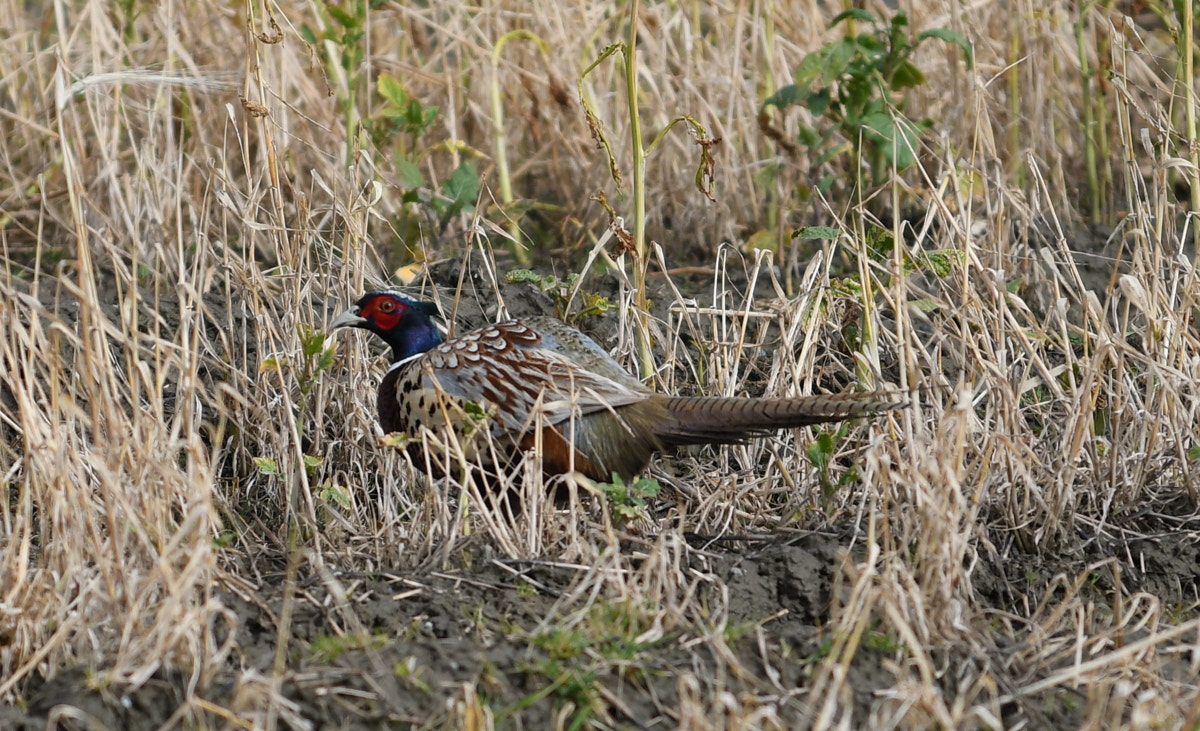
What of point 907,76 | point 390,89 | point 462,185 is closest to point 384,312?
point 462,185

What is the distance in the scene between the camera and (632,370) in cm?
378

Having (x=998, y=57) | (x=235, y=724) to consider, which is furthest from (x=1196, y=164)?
(x=235, y=724)

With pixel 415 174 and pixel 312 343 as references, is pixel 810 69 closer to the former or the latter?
pixel 415 174

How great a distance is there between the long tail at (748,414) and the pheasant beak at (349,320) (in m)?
0.76

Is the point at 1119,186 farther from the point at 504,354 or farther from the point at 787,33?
the point at 504,354

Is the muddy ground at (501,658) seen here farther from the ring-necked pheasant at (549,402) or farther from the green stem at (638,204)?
the green stem at (638,204)

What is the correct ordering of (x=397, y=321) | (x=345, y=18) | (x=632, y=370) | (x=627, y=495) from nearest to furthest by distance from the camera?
(x=627, y=495)
(x=397, y=321)
(x=632, y=370)
(x=345, y=18)

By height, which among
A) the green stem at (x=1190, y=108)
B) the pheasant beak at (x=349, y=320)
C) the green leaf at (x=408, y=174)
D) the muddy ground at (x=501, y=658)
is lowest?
the muddy ground at (x=501, y=658)

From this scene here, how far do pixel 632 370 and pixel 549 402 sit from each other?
0.57 meters

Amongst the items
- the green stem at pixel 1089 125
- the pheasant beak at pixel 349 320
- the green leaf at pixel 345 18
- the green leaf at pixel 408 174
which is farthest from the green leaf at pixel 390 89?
the green stem at pixel 1089 125

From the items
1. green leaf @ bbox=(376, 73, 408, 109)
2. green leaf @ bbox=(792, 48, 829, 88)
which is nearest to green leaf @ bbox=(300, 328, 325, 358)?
green leaf @ bbox=(376, 73, 408, 109)

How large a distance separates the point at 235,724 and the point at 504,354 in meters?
1.35

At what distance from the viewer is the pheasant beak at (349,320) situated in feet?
11.3

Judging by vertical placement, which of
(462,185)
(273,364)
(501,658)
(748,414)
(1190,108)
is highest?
(1190,108)
